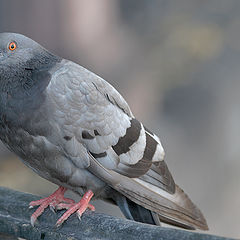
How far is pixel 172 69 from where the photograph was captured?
9570 millimetres

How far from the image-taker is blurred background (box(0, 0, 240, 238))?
8.12 m

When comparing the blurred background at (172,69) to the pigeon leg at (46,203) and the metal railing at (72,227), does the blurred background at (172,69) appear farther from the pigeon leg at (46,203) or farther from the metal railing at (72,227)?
the metal railing at (72,227)

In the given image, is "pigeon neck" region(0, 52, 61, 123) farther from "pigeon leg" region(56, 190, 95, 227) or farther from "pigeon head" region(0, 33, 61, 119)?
"pigeon leg" region(56, 190, 95, 227)

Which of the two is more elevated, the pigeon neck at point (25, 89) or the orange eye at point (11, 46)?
the orange eye at point (11, 46)

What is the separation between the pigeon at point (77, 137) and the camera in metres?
4.04

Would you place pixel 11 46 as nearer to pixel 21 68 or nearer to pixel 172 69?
pixel 21 68

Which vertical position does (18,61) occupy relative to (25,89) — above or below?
above

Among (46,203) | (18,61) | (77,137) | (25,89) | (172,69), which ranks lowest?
(172,69)

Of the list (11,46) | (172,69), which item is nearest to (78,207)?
(11,46)

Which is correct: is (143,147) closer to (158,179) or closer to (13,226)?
(158,179)

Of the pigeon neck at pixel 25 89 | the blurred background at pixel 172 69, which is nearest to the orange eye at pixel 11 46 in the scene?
the pigeon neck at pixel 25 89

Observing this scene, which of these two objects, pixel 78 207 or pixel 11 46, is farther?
pixel 11 46

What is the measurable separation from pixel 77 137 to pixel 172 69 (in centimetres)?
567

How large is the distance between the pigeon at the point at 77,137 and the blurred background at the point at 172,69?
333 cm
